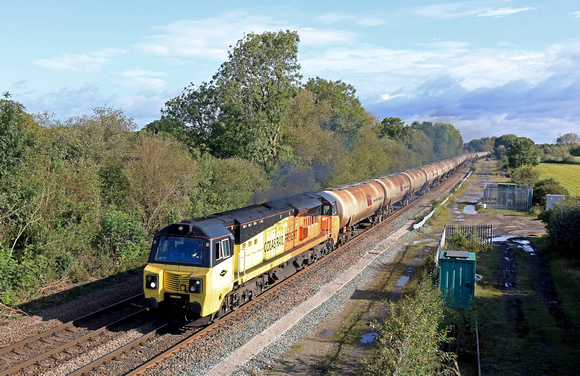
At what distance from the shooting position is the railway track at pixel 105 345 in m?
12.2

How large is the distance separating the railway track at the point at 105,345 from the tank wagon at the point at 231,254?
34.6 inches

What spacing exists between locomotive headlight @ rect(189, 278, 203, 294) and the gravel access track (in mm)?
1657

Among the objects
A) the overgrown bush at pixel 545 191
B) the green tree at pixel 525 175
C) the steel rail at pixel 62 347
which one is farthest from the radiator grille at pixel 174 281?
the green tree at pixel 525 175

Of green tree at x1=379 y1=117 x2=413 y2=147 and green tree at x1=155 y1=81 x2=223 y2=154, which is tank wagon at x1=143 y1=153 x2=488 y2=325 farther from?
green tree at x1=379 y1=117 x2=413 y2=147

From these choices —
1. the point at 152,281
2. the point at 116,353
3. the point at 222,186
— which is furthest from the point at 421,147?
the point at 116,353

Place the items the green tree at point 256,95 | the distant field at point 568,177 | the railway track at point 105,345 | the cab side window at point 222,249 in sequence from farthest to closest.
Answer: the distant field at point 568,177 < the green tree at point 256,95 < the cab side window at point 222,249 < the railway track at point 105,345

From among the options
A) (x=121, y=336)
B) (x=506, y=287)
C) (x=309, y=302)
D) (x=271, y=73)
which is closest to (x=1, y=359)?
(x=121, y=336)

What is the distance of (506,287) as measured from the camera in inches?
829

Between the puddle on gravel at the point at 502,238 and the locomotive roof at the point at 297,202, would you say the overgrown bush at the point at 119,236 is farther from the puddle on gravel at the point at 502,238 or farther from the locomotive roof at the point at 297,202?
the puddle on gravel at the point at 502,238

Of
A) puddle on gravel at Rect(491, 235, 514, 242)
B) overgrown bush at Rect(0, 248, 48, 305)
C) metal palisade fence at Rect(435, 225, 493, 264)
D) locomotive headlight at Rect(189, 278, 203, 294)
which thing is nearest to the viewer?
locomotive headlight at Rect(189, 278, 203, 294)

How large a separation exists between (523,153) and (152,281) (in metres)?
89.7

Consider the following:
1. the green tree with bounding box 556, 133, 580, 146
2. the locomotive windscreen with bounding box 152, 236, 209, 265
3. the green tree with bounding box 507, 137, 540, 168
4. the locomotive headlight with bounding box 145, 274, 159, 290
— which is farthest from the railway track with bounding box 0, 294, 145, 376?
the green tree with bounding box 556, 133, 580, 146

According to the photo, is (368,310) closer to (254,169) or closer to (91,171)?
(91,171)

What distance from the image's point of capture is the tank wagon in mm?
14383
